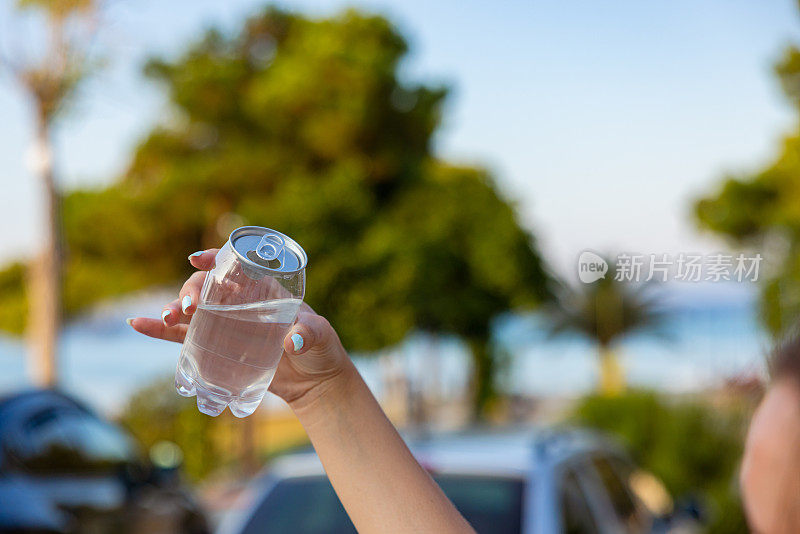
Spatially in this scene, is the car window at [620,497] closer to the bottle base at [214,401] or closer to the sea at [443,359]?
the bottle base at [214,401]

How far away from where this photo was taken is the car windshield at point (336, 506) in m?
3.58

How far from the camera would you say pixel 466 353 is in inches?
917

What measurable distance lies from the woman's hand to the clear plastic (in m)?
0.02

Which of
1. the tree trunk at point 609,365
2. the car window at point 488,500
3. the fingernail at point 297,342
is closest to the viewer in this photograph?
the fingernail at point 297,342

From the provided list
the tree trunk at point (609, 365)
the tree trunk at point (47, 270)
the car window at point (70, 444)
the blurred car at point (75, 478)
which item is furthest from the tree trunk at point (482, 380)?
the car window at point (70, 444)

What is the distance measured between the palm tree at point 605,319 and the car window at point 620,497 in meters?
16.0

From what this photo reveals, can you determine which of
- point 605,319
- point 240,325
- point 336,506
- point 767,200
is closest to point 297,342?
point 240,325

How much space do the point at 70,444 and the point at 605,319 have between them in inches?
809

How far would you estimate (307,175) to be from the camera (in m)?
18.1

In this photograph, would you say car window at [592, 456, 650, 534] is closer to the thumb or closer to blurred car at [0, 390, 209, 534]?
blurred car at [0, 390, 209, 534]

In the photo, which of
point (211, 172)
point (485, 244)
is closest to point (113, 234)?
point (211, 172)

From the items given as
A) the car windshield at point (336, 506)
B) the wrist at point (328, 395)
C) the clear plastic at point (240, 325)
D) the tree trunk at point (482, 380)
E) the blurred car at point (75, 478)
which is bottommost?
the tree trunk at point (482, 380)

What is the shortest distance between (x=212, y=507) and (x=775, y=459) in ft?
36.6

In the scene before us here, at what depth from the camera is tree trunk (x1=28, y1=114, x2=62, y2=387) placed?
10.1m
